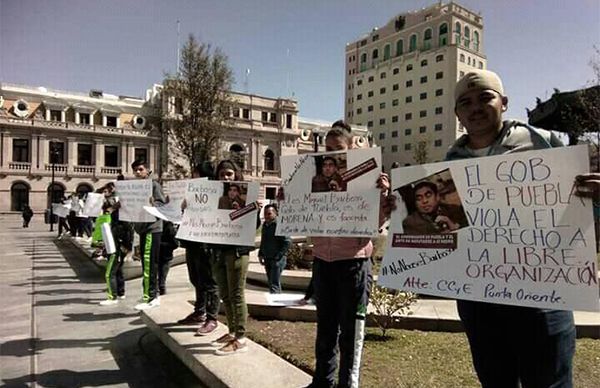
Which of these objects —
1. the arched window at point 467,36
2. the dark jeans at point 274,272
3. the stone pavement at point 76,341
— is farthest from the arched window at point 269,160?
the arched window at point 467,36

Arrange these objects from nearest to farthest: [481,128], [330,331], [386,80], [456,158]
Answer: [481,128]
[456,158]
[330,331]
[386,80]

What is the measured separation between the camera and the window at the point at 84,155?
47562 mm

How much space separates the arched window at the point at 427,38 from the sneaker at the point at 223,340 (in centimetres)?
9380

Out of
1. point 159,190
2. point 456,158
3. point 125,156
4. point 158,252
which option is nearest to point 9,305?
point 158,252

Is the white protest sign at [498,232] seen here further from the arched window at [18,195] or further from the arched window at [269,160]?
the arched window at [269,160]

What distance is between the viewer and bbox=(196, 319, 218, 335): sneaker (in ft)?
15.0

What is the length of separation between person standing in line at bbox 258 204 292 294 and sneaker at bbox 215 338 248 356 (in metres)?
2.96

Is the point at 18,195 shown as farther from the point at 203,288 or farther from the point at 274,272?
the point at 203,288

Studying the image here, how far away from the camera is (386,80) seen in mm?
93562

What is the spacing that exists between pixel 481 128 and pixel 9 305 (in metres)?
7.94

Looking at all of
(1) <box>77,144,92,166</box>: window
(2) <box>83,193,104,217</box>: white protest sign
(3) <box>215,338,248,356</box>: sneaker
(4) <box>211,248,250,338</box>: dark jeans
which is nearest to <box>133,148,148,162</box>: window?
(1) <box>77,144,92,166</box>: window

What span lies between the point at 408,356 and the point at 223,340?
6.17 feet

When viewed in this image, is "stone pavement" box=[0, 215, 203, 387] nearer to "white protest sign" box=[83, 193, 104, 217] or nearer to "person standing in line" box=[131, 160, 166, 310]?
"person standing in line" box=[131, 160, 166, 310]

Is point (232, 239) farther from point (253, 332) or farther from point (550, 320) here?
point (550, 320)
